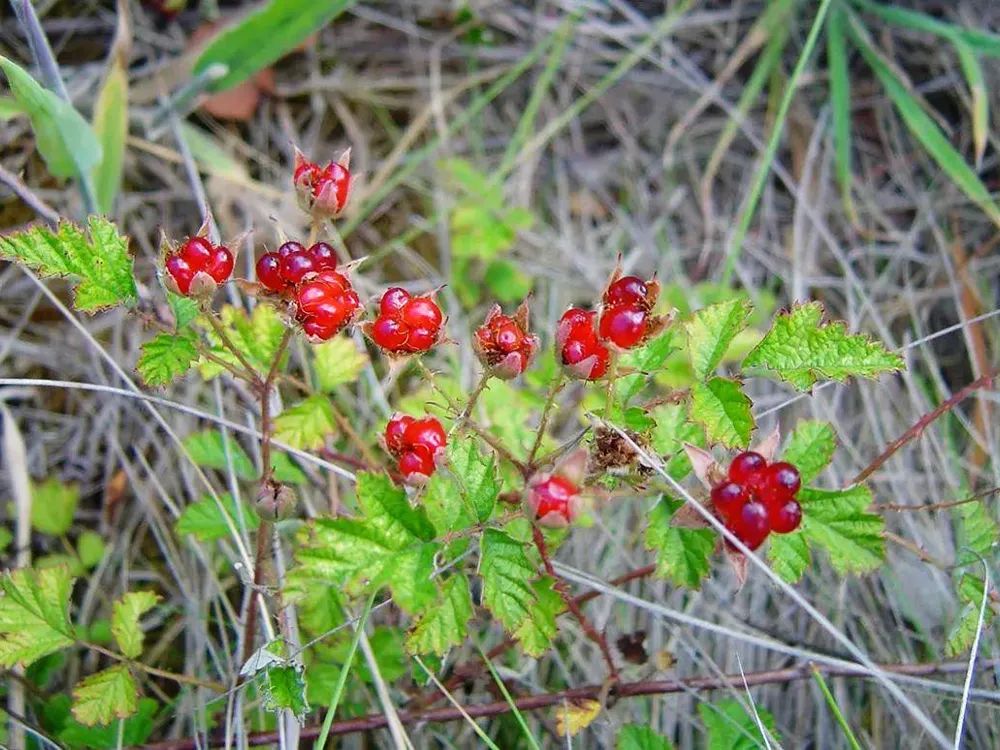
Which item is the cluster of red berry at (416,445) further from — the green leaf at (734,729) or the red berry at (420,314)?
the green leaf at (734,729)

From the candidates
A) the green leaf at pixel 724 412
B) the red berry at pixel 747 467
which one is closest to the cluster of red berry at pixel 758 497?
the red berry at pixel 747 467

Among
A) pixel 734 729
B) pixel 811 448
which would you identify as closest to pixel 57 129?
pixel 811 448

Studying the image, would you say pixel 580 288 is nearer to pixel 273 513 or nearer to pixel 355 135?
pixel 355 135

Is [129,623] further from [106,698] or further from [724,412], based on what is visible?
[724,412]

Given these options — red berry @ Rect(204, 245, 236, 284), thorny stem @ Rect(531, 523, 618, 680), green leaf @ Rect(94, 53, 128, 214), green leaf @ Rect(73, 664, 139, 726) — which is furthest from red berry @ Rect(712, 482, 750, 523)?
green leaf @ Rect(94, 53, 128, 214)

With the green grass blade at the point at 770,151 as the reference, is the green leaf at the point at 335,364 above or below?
below
